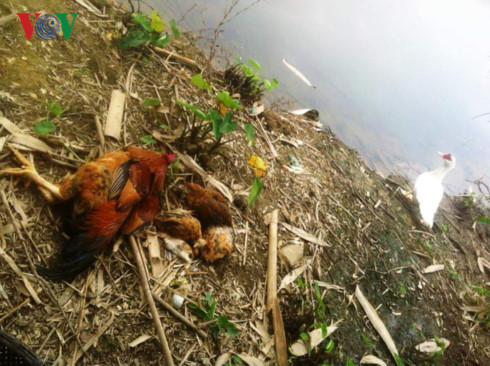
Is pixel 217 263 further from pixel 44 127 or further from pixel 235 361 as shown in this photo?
pixel 44 127

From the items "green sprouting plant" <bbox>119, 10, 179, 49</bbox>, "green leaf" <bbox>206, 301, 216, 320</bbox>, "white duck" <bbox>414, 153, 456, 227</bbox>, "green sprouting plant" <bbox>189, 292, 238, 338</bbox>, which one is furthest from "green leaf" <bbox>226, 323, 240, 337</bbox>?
"white duck" <bbox>414, 153, 456, 227</bbox>

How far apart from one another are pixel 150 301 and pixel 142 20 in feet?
7.40

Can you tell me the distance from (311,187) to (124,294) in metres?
2.26

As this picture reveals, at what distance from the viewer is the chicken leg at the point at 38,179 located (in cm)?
142

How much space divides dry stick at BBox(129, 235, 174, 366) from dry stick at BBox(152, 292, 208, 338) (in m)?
0.05

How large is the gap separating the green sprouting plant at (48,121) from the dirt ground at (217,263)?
0.15 feet

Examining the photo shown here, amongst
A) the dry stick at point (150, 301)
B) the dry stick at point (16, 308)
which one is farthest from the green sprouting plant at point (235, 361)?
the dry stick at point (16, 308)

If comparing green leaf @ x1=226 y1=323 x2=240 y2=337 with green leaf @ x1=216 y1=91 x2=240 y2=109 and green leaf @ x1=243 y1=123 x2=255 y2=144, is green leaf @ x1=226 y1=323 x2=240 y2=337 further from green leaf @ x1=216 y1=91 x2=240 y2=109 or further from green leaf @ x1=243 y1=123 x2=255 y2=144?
green leaf @ x1=216 y1=91 x2=240 y2=109

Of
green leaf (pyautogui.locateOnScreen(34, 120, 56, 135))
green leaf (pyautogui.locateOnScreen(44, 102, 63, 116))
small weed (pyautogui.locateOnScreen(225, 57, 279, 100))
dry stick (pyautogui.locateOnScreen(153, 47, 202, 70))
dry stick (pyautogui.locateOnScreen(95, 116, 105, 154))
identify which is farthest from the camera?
small weed (pyautogui.locateOnScreen(225, 57, 279, 100))

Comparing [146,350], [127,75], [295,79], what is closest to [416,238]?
[146,350]

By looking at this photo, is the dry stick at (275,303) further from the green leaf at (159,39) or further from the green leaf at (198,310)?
the green leaf at (159,39)

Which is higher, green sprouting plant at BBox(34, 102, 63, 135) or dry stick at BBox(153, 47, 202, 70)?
dry stick at BBox(153, 47, 202, 70)

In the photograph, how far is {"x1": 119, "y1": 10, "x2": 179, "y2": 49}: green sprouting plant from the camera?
7.61 ft

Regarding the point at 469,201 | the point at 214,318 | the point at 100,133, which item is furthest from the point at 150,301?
the point at 469,201
